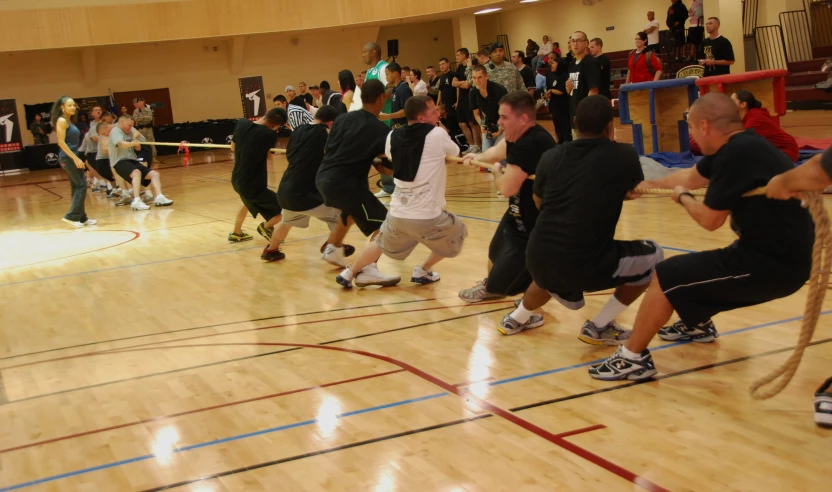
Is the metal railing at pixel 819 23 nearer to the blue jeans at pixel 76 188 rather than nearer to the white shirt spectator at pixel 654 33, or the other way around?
the white shirt spectator at pixel 654 33

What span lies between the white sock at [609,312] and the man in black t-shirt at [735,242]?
0.61 m

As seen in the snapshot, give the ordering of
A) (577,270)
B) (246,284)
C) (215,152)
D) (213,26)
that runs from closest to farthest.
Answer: (577,270) → (246,284) → (213,26) → (215,152)

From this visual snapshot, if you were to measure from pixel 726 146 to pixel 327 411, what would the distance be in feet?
7.39

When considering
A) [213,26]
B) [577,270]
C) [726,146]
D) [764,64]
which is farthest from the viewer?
[213,26]

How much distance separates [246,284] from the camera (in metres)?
7.34

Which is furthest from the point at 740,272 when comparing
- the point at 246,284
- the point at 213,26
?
the point at 213,26

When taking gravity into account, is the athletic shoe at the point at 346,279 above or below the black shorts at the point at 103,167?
below

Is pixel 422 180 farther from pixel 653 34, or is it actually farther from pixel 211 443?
pixel 653 34

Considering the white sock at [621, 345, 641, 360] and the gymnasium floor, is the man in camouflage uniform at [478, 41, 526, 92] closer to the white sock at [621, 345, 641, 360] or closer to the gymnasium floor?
the gymnasium floor

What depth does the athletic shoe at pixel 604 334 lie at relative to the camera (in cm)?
474

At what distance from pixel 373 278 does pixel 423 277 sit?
398 millimetres

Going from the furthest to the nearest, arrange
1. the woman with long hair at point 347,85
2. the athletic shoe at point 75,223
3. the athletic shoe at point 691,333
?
the athletic shoe at point 75,223 < the woman with long hair at point 347,85 < the athletic shoe at point 691,333

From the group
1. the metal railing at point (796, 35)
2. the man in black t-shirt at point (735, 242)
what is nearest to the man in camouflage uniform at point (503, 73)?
the metal railing at point (796, 35)

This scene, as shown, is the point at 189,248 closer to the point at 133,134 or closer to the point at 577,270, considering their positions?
the point at 133,134
